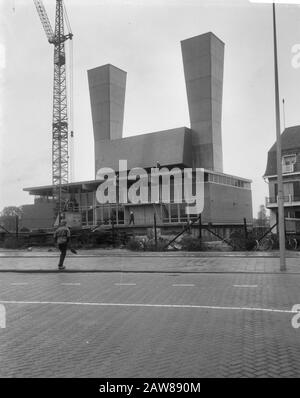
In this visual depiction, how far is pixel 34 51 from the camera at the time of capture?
19.4 feet

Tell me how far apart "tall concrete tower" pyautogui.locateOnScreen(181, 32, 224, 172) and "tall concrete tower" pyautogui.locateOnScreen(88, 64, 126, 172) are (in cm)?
1328

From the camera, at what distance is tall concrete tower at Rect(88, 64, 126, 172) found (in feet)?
227

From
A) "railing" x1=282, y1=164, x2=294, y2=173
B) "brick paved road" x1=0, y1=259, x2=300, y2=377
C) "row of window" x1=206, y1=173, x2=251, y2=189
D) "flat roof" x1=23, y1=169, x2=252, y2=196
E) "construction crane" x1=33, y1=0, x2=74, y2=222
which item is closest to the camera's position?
"brick paved road" x1=0, y1=259, x2=300, y2=377

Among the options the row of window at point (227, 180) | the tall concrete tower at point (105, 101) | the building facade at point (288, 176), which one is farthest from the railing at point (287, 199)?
the tall concrete tower at point (105, 101)

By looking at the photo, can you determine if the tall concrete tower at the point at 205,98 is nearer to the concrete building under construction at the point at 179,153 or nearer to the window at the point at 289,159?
the concrete building under construction at the point at 179,153

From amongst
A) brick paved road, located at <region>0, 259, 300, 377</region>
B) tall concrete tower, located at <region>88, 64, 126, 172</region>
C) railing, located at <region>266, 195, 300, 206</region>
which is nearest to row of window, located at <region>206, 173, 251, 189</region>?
railing, located at <region>266, 195, 300, 206</region>

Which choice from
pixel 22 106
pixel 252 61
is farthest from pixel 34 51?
pixel 252 61

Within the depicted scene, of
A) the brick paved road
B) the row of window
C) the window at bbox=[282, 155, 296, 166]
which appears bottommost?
the brick paved road

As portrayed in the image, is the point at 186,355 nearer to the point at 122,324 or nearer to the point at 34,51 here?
the point at 122,324

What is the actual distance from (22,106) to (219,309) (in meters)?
4.72

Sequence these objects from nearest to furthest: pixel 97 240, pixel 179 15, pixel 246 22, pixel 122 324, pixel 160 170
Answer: pixel 179 15
pixel 246 22
pixel 122 324
pixel 97 240
pixel 160 170

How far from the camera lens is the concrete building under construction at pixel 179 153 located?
5184 cm

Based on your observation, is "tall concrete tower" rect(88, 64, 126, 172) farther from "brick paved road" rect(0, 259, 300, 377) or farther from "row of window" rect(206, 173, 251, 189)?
"brick paved road" rect(0, 259, 300, 377)

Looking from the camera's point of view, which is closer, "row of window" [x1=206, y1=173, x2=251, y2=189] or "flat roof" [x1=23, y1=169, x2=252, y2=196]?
"row of window" [x1=206, y1=173, x2=251, y2=189]
